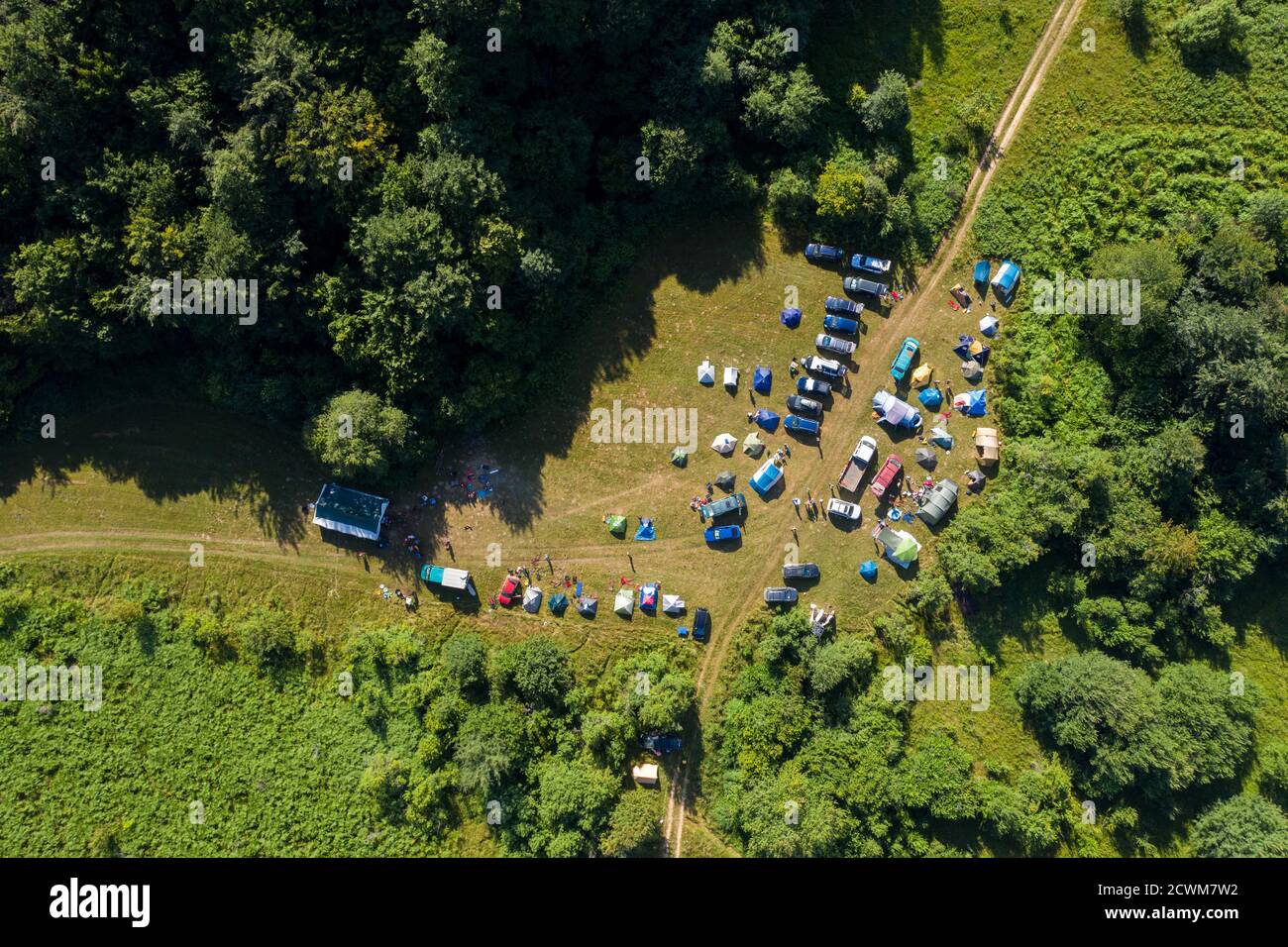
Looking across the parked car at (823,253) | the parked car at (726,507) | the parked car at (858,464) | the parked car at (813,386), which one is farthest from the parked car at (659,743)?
the parked car at (823,253)

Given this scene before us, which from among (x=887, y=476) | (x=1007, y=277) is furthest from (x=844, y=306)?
(x=887, y=476)

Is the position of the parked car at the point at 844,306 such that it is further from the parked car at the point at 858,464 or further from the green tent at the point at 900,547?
Answer: the green tent at the point at 900,547

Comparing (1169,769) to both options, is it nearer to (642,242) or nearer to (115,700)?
(642,242)

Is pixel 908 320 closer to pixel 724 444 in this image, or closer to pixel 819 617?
pixel 724 444

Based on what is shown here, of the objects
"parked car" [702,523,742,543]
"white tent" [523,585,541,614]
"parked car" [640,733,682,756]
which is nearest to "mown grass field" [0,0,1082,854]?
"parked car" [702,523,742,543]

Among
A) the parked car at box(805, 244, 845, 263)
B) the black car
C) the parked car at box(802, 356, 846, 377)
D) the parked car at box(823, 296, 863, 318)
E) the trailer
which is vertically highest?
the parked car at box(805, 244, 845, 263)

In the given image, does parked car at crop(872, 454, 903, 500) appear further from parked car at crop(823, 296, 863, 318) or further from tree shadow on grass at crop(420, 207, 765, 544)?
tree shadow on grass at crop(420, 207, 765, 544)
